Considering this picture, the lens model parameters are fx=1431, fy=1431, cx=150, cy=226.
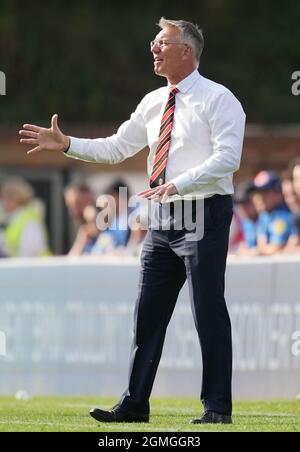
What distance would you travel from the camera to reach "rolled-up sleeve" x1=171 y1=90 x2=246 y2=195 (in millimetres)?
8539

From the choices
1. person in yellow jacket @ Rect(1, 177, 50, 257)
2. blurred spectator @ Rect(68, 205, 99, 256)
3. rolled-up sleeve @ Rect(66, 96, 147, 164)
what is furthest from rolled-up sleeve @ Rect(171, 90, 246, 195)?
person in yellow jacket @ Rect(1, 177, 50, 257)

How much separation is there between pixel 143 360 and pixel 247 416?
908mm

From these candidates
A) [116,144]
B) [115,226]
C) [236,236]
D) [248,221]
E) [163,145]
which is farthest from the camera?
[115,226]

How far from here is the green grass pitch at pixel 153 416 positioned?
8.39 m

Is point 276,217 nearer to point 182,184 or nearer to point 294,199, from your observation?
point 294,199

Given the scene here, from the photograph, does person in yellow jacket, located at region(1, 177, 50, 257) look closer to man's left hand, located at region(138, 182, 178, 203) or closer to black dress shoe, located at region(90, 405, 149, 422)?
black dress shoe, located at region(90, 405, 149, 422)

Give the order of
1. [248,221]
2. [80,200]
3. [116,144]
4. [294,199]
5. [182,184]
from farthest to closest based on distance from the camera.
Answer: [80,200] < [248,221] < [294,199] < [116,144] < [182,184]

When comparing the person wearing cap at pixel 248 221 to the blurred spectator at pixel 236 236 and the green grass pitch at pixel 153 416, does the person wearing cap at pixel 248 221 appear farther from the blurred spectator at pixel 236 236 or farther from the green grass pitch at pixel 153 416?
the green grass pitch at pixel 153 416

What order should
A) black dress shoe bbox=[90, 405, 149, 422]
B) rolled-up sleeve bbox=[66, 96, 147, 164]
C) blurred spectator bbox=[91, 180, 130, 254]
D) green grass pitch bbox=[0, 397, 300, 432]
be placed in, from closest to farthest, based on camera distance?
green grass pitch bbox=[0, 397, 300, 432] → black dress shoe bbox=[90, 405, 149, 422] → rolled-up sleeve bbox=[66, 96, 147, 164] → blurred spectator bbox=[91, 180, 130, 254]

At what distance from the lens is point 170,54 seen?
8.88 meters

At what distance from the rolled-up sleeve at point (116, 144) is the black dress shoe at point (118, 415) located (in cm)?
162

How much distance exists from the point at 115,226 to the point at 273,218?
211 cm

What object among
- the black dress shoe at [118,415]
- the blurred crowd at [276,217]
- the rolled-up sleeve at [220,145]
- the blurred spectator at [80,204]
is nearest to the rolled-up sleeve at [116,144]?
the rolled-up sleeve at [220,145]

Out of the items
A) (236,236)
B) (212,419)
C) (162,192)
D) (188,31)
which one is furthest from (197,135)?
(236,236)
